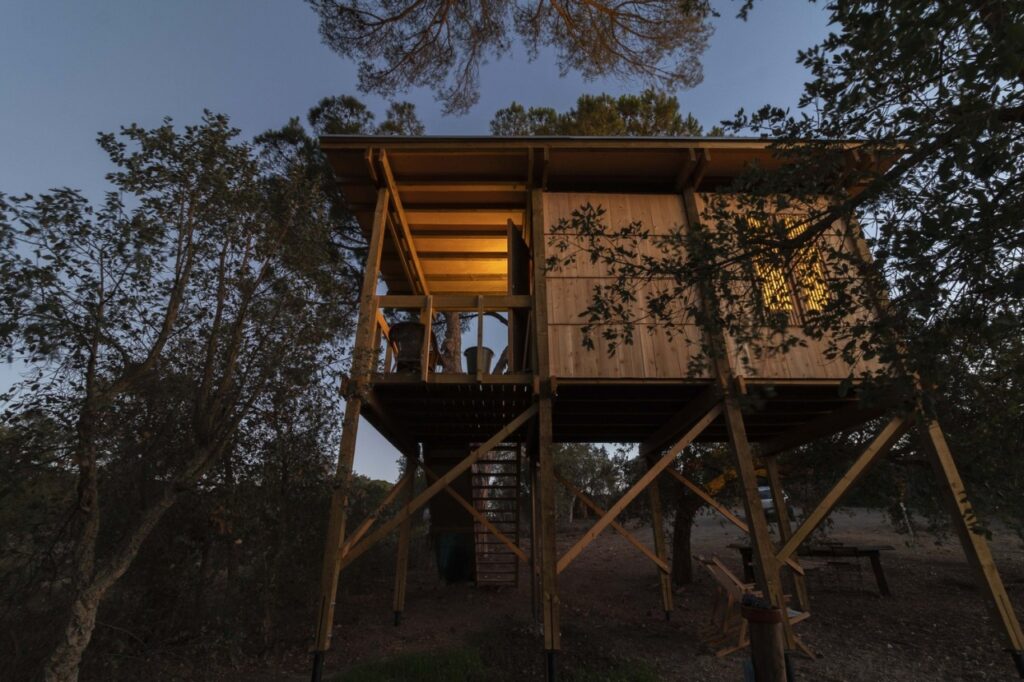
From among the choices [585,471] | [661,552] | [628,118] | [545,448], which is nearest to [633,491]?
[545,448]

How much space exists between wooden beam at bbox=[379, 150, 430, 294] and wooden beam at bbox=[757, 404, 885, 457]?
7.69m

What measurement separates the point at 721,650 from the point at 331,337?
7.18 m

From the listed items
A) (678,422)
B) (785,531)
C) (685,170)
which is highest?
(685,170)

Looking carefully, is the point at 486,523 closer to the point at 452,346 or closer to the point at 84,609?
the point at 84,609

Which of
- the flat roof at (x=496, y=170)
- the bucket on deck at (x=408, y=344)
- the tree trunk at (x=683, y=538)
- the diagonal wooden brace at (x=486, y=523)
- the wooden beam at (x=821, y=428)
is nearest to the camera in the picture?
the bucket on deck at (x=408, y=344)

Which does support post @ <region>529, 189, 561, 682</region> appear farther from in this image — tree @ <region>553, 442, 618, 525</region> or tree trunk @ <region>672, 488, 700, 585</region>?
tree @ <region>553, 442, 618, 525</region>

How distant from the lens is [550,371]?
688 cm

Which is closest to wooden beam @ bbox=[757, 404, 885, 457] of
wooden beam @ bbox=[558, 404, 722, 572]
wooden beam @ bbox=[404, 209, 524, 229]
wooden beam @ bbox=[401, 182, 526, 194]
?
wooden beam @ bbox=[558, 404, 722, 572]

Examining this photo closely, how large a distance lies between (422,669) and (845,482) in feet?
19.8

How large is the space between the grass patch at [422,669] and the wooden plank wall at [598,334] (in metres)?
3.99

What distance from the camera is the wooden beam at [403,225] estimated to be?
7961 mm

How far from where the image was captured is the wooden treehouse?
6.30 m

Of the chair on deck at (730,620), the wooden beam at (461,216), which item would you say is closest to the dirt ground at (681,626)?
the chair on deck at (730,620)

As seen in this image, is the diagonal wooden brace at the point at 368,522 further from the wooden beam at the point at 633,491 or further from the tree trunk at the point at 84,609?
the wooden beam at the point at 633,491
